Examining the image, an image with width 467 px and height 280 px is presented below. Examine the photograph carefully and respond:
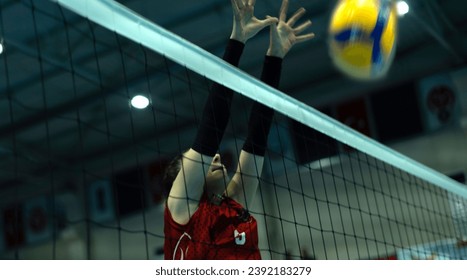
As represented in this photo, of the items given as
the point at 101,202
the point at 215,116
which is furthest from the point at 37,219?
the point at 215,116

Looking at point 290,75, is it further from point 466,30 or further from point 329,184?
point 466,30

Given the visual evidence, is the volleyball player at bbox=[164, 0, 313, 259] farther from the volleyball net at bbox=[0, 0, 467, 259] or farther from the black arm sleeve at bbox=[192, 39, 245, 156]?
the volleyball net at bbox=[0, 0, 467, 259]

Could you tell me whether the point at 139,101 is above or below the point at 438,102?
above

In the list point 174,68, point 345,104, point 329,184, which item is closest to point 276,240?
point 329,184

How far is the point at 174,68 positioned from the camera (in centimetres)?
1231

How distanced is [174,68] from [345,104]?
3.16 m

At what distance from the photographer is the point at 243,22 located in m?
3.75

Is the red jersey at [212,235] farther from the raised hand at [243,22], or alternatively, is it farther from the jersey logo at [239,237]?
the raised hand at [243,22]

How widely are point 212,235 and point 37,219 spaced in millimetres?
13589

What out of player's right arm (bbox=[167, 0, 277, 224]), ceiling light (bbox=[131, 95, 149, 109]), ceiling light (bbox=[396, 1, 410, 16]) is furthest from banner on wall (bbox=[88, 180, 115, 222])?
player's right arm (bbox=[167, 0, 277, 224])

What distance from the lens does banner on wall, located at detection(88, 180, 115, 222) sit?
49.4 feet

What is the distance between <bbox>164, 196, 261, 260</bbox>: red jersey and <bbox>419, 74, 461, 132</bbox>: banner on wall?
892 centimetres

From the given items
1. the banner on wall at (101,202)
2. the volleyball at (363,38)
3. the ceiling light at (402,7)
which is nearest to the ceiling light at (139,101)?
the banner on wall at (101,202)

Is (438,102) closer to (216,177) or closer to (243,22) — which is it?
(243,22)
